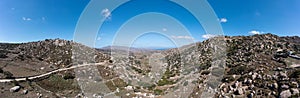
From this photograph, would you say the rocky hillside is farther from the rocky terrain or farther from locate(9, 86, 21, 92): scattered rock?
locate(9, 86, 21, 92): scattered rock

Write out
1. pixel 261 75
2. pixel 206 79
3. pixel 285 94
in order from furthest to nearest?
pixel 206 79 → pixel 261 75 → pixel 285 94

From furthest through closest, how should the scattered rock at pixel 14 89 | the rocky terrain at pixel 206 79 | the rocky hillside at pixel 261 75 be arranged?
the scattered rock at pixel 14 89
the rocky terrain at pixel 206 79
the rocky hillside at pixel 261 75

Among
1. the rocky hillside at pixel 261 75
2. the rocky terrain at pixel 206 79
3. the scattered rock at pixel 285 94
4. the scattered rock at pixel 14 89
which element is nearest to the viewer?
the scattered rock at pixel 285 94

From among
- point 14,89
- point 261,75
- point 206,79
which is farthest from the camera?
point 206,79

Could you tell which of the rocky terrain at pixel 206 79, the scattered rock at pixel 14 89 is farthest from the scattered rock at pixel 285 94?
the scattered rock at pixel 14 89

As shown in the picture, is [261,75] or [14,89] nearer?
[261,75]

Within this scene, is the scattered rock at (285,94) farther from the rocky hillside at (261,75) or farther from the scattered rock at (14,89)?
the scattered rock at (14,89)

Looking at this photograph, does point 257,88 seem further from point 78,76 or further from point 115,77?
point 78,76

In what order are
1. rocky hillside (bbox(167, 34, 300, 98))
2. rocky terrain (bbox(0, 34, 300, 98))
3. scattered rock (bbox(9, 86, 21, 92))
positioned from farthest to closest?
scattered rock (bbox(9, 86, 21, 92)) < rocky terrain (bbox(0, 34, 300, 98)) < rocky hillside (bbox(167, 34, 300, 98))

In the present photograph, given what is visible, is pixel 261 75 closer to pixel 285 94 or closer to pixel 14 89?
pixel 285 94

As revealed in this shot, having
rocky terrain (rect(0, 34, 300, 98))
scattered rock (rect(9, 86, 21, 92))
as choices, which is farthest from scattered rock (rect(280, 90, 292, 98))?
scattered rock (rect(9, 86, 21, 92))

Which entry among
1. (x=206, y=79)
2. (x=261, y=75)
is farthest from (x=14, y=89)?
(x=261, y=75)

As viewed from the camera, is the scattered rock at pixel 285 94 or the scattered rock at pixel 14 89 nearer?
the scattered rock at pixel 285 94
